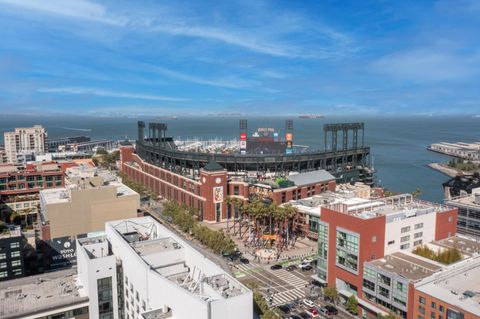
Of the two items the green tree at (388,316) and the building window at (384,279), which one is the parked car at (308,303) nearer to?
the green tree at (388,316)

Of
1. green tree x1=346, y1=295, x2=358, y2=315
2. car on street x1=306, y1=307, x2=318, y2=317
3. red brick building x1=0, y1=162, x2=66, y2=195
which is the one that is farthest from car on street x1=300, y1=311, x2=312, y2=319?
red brick building x1=0, y1=162, x2=66, y2=195

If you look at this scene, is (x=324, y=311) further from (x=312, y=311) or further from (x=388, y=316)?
(x=388, y=316)

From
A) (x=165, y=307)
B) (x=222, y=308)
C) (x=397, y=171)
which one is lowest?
(x=397, y=171)

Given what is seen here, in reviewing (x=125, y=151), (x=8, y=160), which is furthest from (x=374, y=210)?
(x=8, y=160)

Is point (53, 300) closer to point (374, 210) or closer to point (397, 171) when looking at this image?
point (374, 210)

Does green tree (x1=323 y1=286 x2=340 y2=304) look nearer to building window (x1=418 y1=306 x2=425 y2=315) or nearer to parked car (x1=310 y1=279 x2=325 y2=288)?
parked car (x1=310 y1=279 x2=325 y2=288)

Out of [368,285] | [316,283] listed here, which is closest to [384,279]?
[368,285]
